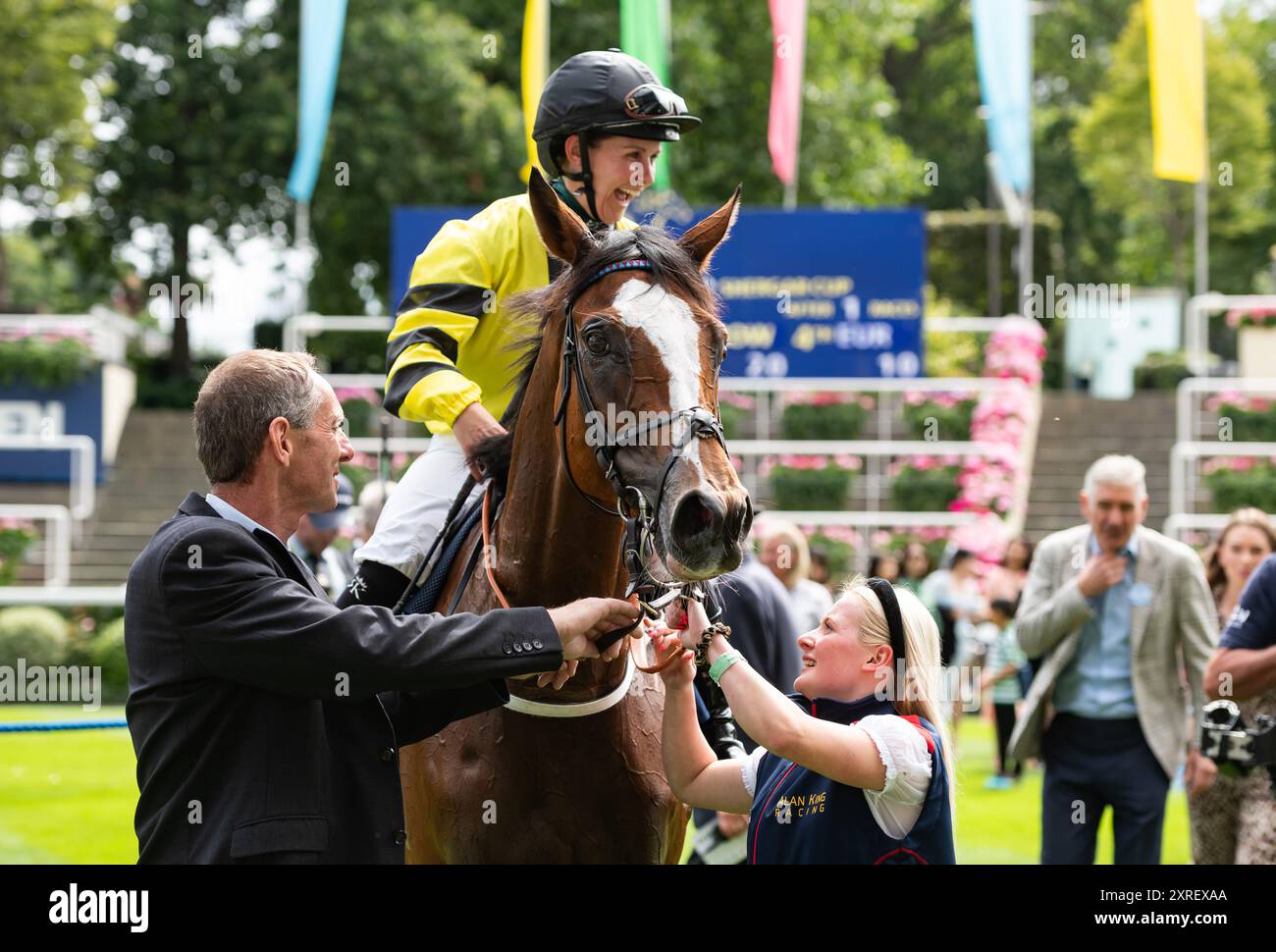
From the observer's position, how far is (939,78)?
37.8 meters

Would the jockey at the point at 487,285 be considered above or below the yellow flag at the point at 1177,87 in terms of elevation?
below

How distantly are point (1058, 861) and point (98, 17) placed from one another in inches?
884

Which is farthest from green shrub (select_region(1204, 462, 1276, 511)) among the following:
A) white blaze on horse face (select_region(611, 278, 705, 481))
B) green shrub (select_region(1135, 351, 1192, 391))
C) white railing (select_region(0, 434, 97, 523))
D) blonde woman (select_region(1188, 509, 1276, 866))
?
white blaze on horse face (select_region(611, 278, 705, 481))

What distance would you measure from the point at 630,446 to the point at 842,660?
77 cm

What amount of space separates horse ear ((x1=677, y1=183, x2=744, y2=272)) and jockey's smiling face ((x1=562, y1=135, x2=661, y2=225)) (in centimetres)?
40

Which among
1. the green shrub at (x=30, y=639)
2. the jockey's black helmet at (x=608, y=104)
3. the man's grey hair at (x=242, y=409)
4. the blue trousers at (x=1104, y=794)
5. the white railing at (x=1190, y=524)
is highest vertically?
the jockey's black helmet at (x=608, y=104)

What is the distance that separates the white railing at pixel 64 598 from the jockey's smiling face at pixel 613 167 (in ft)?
40.5

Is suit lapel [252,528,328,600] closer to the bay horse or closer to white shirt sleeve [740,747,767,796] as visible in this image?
the bay horse

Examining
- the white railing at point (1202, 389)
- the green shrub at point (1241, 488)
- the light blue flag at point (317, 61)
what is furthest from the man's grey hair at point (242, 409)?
the white railing at point (1202, 389)

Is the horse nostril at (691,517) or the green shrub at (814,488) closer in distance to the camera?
the horse nostril at (691,517)

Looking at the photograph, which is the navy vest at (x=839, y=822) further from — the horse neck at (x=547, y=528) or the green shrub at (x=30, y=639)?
the green shrub at (x=30, y=639)

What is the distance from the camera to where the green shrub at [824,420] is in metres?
17.4
